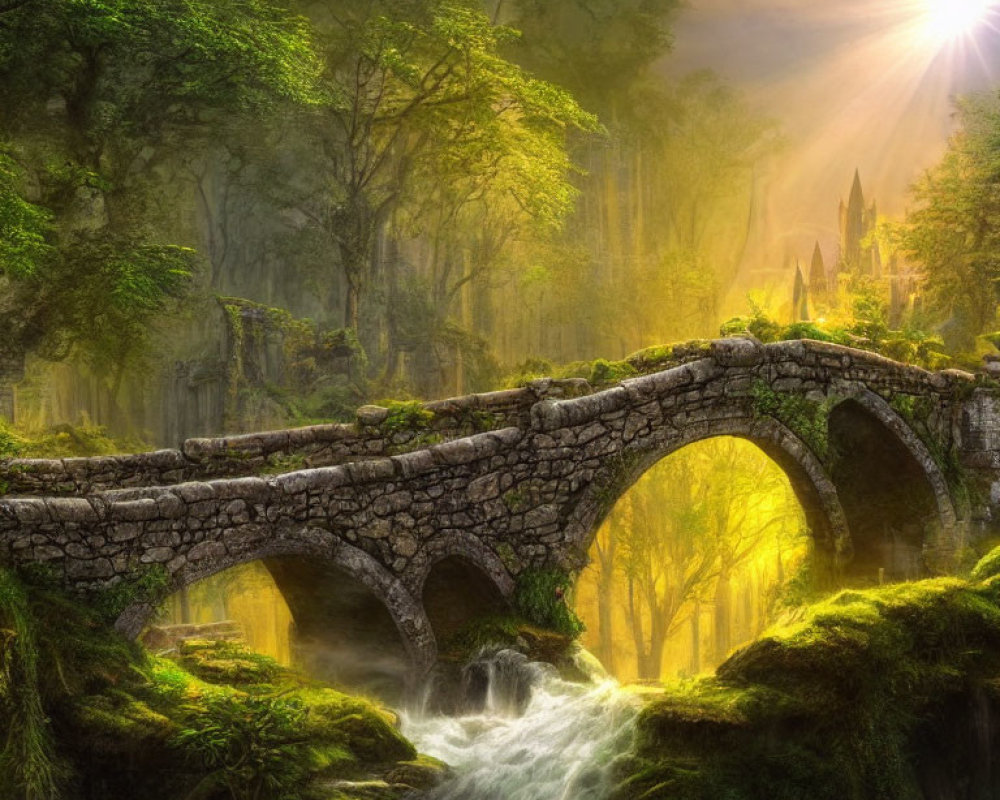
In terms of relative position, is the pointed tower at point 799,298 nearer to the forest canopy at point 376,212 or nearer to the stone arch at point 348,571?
the forest canopy at point 376,212

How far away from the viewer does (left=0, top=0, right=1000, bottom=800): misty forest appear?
7570 millimetres

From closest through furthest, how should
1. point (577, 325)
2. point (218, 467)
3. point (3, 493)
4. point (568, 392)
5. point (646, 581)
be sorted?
1. point (3, 493)
2. point (218, 467)
3. point (568, 392)
4. point (646, 581)
5. point (577, 325)

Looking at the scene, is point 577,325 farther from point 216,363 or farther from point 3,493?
point 3,493

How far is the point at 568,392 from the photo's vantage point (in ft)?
45.4

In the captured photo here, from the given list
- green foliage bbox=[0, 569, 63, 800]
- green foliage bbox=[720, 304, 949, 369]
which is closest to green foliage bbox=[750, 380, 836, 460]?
green foliage bbox=[720, 304, 949, 369]

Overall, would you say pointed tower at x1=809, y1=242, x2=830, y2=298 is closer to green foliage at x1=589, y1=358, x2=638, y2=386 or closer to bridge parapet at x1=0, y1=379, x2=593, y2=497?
green foliage at x1=589, y1=358, x2=638, y2=386

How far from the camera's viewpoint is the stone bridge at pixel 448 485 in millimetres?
10070

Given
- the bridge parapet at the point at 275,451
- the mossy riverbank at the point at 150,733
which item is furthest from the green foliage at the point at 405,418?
the mossy riverbank at the point at 150,733

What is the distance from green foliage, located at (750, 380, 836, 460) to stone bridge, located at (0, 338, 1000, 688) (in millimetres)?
24

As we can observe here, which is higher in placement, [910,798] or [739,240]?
[739,240]

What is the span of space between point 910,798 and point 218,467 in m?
9.06

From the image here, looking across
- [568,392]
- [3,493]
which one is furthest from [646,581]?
[3,493]

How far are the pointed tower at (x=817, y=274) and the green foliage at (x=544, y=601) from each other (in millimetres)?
30097

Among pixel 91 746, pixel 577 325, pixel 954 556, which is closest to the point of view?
pixel 91 746
